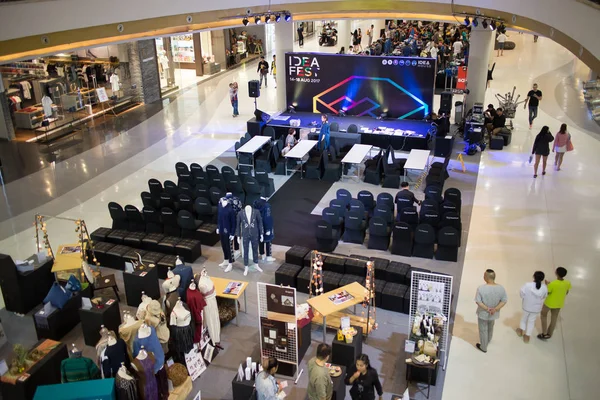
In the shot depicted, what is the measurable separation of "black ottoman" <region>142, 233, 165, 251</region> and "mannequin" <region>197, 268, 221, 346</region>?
3146mm

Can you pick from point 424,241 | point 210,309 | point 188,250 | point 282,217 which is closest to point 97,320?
point 210,309

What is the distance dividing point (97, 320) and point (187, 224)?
356 cm

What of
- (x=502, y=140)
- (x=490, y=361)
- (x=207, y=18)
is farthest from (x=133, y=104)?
(x=490, y=361)

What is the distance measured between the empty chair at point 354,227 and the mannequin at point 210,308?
4.10 metres

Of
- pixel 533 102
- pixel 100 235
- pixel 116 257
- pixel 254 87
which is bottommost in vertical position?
pixel 116 257

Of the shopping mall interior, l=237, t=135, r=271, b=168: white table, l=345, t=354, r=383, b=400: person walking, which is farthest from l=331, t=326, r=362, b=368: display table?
l=237, t=135, r=271, b=168: white table

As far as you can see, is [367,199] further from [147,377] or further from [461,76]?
[461,76]

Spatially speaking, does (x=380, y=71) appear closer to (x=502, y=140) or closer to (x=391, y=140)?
(x=391, y=140)

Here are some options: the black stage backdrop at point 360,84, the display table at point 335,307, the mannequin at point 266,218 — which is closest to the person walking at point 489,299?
the display table at point 335,307

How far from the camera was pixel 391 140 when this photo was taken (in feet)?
59.1

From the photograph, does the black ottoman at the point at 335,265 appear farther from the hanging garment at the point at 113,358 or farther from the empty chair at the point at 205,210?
the hanging garment at the point at 113,358

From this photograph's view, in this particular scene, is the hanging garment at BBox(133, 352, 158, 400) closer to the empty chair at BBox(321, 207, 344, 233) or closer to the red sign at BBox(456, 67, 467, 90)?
the empty chair at BBox(321, 207, 344, 233)

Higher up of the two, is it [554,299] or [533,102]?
[533,102]

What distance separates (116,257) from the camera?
11.7m
